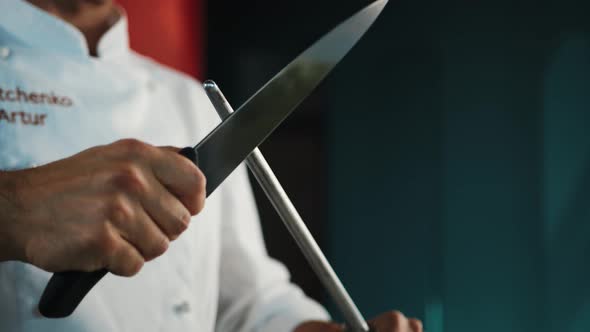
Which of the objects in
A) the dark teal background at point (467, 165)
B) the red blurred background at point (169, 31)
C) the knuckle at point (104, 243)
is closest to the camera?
the knuckle at point (104, 243)

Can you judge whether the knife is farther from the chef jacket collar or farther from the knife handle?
the chef jacket collar

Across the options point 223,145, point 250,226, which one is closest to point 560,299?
point 250,226

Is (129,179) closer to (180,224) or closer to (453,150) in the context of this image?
(180,224)

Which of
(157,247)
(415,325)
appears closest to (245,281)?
(415,325)

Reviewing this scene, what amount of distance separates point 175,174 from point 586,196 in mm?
684

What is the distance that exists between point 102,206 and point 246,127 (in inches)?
3.4

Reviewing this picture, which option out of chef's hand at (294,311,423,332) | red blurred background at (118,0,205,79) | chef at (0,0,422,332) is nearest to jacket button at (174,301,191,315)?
chef at (0,0,422,332)

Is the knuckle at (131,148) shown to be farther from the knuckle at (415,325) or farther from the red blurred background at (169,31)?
the red blurred background at (169,31)

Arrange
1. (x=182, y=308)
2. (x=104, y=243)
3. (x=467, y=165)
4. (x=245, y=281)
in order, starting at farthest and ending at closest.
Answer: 1. (x=467, y=165)
2. (x=245, y=281)
3. (x=182, y=308)
4. (x=104, y=243)

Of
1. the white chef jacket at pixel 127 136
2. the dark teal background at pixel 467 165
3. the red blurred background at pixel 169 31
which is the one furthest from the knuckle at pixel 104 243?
the red blurred background at pixel 169 31

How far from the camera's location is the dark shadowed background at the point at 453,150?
2.66 ft

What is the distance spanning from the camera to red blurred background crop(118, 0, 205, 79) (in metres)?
1.00

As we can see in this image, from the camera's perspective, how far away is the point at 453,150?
0.94 m

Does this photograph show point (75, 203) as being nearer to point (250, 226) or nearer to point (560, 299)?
point (250, 226)
